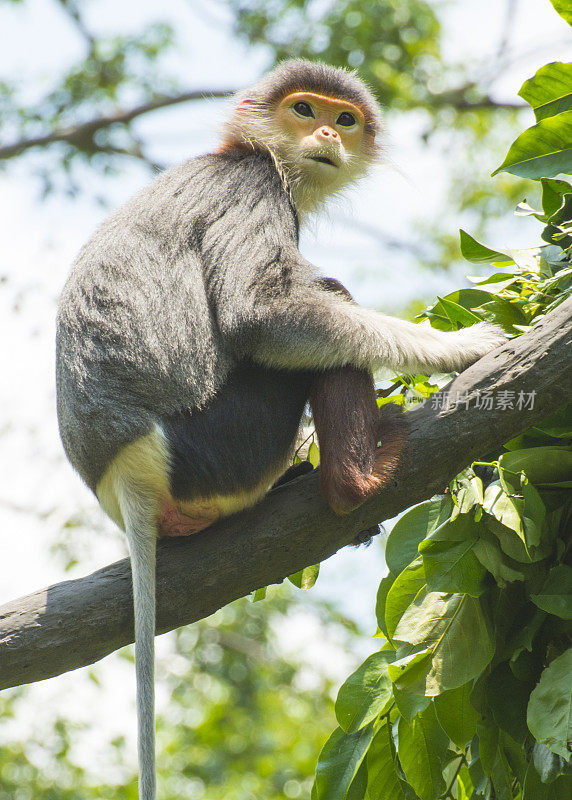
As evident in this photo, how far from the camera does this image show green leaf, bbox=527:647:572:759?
2.18 m

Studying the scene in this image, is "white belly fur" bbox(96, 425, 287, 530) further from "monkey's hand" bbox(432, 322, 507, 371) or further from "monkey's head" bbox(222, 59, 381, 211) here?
"monkey's head" bbox(222, 59, 381, 211)

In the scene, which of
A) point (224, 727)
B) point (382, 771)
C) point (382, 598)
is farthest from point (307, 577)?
point (224, 727)

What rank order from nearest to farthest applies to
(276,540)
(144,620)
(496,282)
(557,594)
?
1. (557,594)
2. (144,620)
3. (276,540)
4. (496,282)

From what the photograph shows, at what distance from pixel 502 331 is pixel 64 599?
1832 millimetres

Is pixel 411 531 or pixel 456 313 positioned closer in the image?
pixel 411 531

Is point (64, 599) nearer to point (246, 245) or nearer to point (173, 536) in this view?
point (173, 536)

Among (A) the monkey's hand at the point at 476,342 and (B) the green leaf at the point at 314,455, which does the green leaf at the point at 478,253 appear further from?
(B) the green leaf at the point at 314,455

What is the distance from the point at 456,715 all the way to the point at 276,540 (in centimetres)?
86

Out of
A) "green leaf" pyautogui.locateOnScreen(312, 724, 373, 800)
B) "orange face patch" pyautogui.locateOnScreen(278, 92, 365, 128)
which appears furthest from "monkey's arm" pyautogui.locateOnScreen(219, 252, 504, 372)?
"orange face patch" pyautogui.locateOnScreen(278, 92, 365, 128)

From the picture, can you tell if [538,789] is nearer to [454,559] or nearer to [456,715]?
[456,715]

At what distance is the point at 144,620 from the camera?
274 cm

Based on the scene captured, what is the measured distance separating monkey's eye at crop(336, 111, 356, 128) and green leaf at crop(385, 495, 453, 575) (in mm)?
2534

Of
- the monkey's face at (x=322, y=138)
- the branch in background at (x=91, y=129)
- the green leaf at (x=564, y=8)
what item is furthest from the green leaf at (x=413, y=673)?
the branch in background at (x=91, y=129)

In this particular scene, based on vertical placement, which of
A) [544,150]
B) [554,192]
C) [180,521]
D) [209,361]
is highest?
[544,150]
